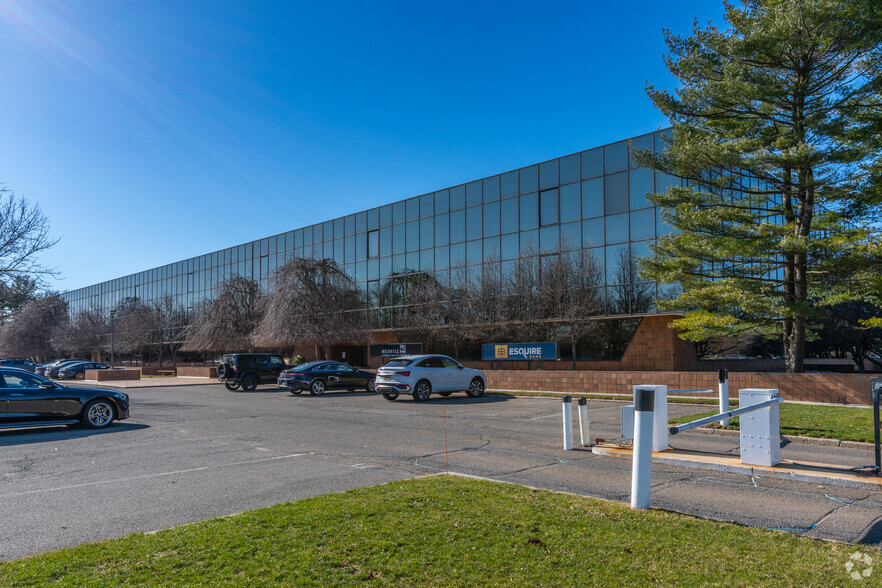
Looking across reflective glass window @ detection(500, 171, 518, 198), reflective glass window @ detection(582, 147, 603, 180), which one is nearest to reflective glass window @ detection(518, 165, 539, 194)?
reflective glass window @ detection(500, 171, 518, 198)

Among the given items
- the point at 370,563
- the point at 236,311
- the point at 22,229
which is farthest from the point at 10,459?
the point at 236,311

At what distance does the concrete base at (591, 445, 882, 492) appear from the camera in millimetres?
7082

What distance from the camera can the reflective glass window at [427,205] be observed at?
4441 centimetres

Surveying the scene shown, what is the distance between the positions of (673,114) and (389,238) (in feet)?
96.4

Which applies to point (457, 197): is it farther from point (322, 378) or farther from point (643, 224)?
point (322, 378)

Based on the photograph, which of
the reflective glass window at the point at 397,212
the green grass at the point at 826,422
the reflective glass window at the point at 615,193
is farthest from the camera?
the reflective glass window at the point at 397,212

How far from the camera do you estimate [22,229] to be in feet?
78.9

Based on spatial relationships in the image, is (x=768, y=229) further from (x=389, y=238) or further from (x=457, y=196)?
(x=389, y=238)

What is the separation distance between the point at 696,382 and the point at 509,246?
18.2m

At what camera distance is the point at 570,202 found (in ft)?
117

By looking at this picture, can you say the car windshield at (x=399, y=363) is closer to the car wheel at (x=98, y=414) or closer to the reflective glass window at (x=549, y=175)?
the car wheel at (x=98, y=414)

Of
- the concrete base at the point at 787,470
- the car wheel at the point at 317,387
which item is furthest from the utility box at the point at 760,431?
the car wheel at the point at 317,387

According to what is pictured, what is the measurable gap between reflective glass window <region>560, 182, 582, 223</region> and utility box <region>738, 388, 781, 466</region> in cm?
2821

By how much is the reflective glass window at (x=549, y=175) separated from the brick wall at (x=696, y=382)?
13611mm
